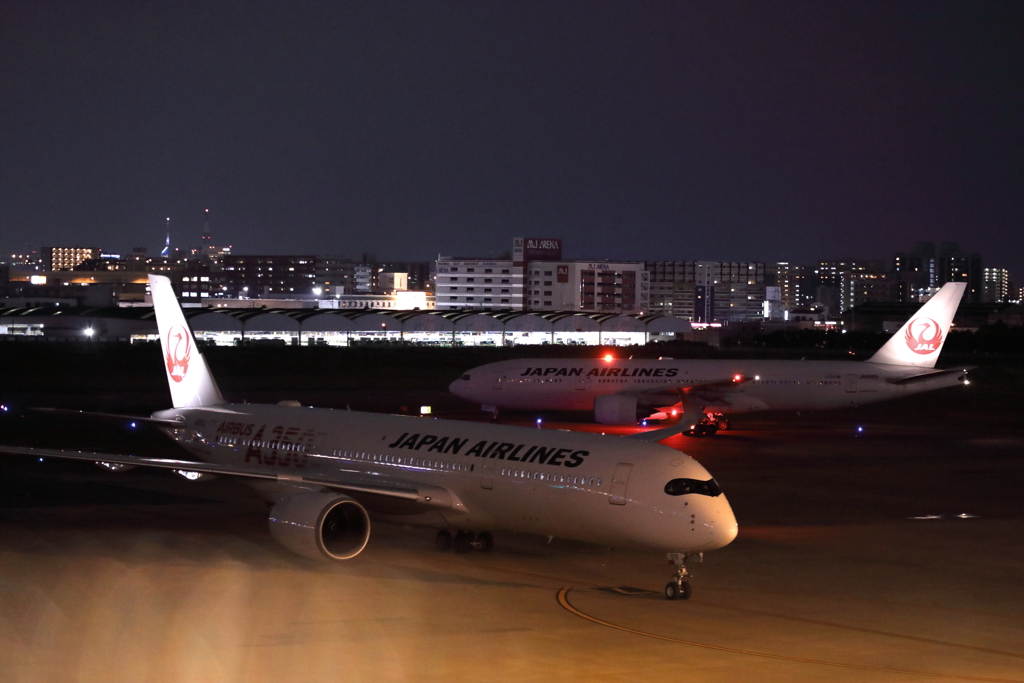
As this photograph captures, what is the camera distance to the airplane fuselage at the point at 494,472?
20.0 m

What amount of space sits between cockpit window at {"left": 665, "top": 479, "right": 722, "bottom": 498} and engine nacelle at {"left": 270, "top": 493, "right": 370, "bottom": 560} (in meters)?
6.24

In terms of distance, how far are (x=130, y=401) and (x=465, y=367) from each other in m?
39.8

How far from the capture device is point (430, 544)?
24.5m

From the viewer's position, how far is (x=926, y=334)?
56312mm

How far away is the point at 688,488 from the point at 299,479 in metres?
8.23

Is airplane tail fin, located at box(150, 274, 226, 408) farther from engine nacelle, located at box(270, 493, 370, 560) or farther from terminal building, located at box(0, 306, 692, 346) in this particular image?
terminal building, located at box(0, 306, 692, 346)

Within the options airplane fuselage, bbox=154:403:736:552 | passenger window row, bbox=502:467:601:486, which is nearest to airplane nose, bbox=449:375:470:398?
airplane fuselage, bbox=154:403:736:552

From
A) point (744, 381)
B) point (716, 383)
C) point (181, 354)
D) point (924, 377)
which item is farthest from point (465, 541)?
point (924, 377)

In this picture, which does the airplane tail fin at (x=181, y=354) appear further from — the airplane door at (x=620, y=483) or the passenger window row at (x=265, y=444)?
the airplane door at (x=620, y=483)

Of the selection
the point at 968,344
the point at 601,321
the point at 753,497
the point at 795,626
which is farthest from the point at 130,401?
the point at 968,344

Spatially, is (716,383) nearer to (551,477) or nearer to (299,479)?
(551,477)

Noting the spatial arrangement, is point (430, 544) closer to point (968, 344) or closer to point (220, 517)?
point (220, 517)

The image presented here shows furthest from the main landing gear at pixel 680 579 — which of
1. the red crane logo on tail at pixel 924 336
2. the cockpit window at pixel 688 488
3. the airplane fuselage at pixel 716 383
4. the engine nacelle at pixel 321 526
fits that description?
the red crane logo on tail at pixel 924 336

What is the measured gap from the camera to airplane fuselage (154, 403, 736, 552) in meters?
20.0
